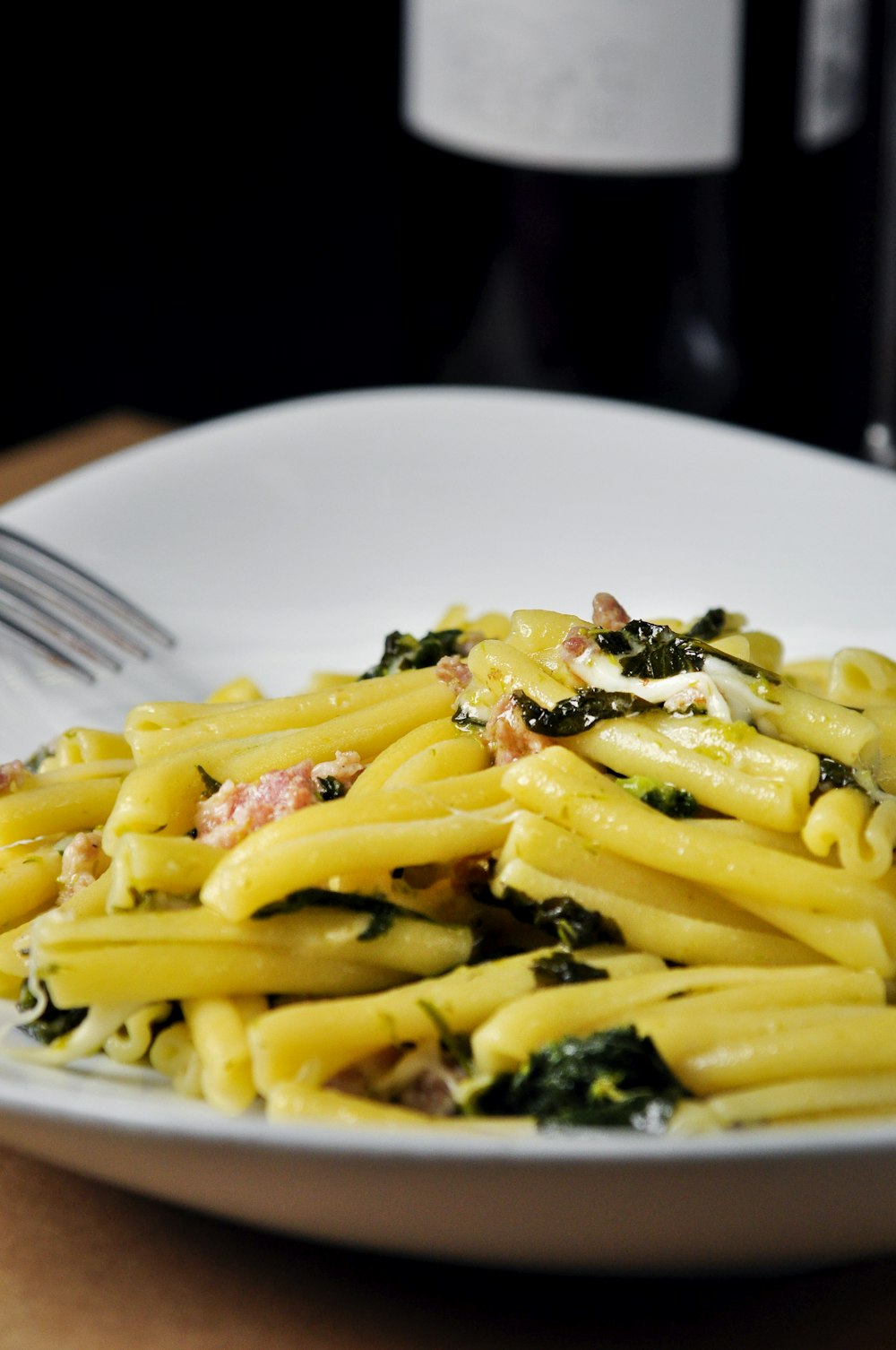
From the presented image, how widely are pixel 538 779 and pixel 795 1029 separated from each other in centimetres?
31

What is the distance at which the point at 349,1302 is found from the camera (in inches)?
50.7

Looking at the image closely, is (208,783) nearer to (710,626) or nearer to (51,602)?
(710,626)

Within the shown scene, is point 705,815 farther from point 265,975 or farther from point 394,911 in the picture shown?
point 265,975

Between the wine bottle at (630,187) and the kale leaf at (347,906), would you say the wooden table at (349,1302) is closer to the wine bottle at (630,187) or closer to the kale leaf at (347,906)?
the kale leaf at (347,906)

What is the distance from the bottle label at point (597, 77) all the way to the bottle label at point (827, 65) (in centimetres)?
22

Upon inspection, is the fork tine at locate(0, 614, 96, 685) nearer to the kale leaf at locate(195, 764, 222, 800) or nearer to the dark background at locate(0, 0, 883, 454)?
the kale leaf at locate(195, 764, 222, 800)

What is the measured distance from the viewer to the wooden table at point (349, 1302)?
126cm

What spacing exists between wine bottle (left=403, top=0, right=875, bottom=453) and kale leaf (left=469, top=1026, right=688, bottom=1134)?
6.89 feet

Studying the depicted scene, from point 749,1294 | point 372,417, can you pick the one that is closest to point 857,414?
point 372,417

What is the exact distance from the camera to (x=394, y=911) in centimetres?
141

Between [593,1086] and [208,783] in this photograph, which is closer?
[593,1086]

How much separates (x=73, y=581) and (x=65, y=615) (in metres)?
0.06

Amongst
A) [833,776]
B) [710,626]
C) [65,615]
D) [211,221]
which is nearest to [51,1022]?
[833,776]

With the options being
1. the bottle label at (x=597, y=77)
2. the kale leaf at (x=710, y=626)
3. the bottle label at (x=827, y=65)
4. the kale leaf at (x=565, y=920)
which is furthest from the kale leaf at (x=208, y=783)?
the bottle label at (x=827, y=65)
